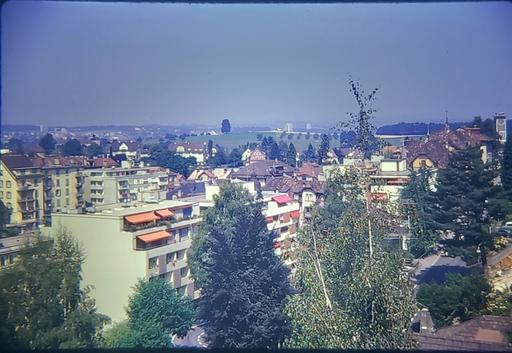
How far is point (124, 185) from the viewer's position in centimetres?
391

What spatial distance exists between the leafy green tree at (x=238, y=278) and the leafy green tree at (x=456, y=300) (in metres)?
1.32

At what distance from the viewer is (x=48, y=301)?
10.1 feet

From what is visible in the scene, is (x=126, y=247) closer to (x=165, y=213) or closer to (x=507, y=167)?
(x=165, y=213)

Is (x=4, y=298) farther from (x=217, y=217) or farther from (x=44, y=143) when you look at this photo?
(x=217, y=217)

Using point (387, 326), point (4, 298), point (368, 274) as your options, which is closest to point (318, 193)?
point (368, 274)

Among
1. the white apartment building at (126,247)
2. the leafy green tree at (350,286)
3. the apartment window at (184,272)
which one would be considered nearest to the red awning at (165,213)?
the white apartment building at (126,247)

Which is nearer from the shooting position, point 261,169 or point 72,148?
point 72,148

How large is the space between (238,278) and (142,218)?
2.75 ft

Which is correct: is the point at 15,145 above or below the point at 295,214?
above

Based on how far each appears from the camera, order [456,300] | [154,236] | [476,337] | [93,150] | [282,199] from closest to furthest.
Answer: [476,337]
[93,150]
[154,236]
[456,300]
[282,199]

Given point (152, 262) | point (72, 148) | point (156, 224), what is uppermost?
point (72, 148)

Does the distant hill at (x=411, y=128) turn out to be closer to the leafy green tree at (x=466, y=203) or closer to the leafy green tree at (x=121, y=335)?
the leafy green tree at (x=466, y=203)

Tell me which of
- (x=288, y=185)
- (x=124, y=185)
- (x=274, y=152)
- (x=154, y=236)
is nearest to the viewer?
(x=154, y=236)

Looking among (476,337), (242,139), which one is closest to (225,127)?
(242,139)
